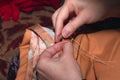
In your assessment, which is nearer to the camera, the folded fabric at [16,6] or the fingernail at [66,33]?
the fingernail at [66,33]

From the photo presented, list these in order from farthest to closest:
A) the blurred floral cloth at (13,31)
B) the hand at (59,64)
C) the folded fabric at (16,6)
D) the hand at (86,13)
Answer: the folded fabric at (16,6), the blurred floral cloth at (13,31), the hand at (86,13), the hand at (59,64)

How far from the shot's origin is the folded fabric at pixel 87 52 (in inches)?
25.0

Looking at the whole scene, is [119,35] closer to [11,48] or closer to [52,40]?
[52,40]

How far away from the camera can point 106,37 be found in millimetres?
687

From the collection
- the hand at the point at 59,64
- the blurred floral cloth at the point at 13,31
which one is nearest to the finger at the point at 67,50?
the hand at the point at 59,64

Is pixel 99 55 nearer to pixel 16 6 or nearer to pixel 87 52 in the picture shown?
pixel 87 52

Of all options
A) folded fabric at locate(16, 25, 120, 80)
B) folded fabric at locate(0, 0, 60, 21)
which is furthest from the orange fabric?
folded fabric at locate(0, 0, 60, 21)

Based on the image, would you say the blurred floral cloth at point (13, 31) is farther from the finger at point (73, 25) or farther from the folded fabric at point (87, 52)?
the finger at point (73, 25)

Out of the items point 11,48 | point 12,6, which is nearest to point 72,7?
point 11,48

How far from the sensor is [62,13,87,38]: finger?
0.71 meters

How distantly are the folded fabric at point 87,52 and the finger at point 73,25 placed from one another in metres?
0.03

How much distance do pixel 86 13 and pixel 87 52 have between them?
0.40ft

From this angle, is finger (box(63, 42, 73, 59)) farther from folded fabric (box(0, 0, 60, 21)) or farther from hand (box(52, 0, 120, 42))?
folded fabric (box(0, 0, 60, 21))

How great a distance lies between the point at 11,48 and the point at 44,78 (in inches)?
20.7
